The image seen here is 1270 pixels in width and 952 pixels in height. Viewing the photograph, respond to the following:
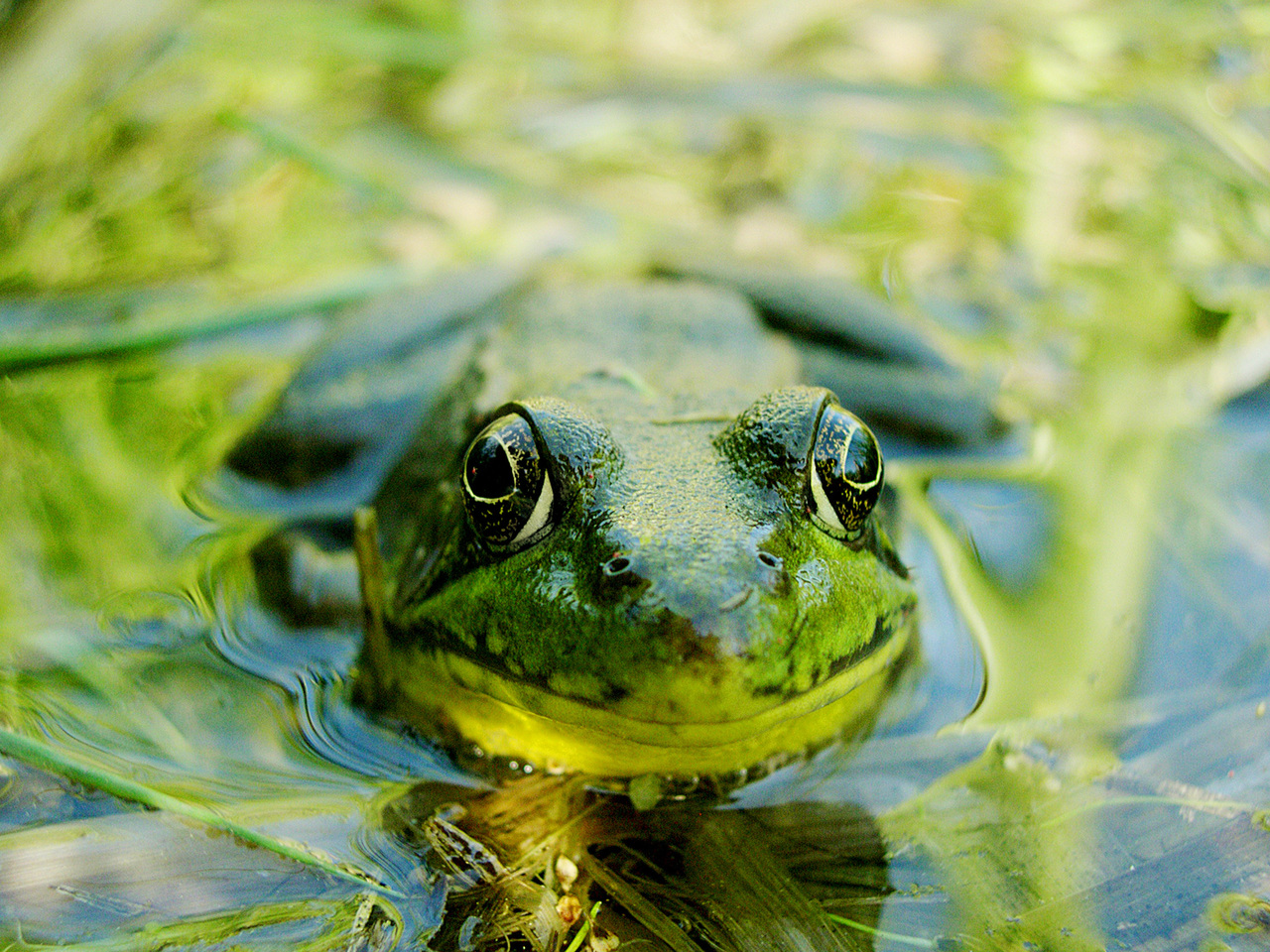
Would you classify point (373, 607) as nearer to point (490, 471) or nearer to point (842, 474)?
point (490, 471)

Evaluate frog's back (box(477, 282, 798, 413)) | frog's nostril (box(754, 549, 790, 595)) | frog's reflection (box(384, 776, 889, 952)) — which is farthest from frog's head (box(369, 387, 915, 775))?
frog's back (box(477, 282, 798, 413))

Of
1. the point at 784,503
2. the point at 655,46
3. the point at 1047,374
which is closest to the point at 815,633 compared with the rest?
the point at 784,503

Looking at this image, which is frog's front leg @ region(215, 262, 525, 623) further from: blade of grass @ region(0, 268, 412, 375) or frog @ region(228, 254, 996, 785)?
blade of grass @ region(0, 268, 412, 375)

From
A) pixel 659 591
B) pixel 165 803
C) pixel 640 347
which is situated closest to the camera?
pixel 659 591

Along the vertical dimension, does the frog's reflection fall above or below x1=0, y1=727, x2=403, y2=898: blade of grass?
below

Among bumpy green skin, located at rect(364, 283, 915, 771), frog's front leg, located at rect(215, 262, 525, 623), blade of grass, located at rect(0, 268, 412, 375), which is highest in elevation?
bumpy green skin, located at rect(364, 283, 915, 771)

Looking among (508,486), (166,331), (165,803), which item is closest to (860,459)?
(508,486)
